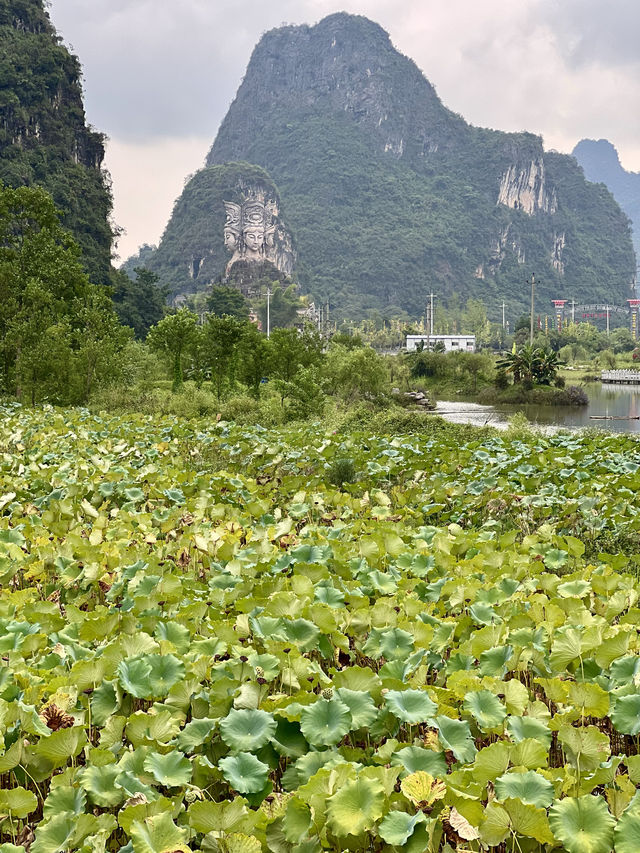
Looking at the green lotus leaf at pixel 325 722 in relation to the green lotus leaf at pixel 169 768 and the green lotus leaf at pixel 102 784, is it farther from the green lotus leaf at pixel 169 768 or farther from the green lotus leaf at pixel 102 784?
the green lotus leaf at pixel 102 784

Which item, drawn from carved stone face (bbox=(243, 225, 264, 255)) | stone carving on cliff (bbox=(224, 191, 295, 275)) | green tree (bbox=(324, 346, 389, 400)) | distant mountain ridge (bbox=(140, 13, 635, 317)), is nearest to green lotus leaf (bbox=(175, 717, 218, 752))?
green tree (bbox=(324, 346, 389, 400))

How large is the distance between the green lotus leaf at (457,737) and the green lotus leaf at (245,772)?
36 cm

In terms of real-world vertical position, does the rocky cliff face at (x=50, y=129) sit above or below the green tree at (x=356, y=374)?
above

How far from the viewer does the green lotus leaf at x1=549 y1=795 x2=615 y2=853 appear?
3.59 ft

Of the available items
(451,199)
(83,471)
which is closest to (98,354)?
(83,471)

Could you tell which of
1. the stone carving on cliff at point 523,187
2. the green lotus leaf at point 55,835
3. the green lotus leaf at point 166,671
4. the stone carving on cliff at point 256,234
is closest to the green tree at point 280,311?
the stone carving on cliff at point 256,234

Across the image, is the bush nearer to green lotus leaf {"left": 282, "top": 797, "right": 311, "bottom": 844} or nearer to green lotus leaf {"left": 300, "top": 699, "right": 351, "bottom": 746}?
green lotus leaf {"left": 300, "top": 699, "right": 351, "bottom": 746}

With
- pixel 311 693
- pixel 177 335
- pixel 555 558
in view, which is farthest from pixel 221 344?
pixel 311 693

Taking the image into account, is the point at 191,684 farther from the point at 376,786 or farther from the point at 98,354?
the point at 98,354

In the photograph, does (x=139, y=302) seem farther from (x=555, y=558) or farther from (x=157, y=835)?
(x=157, y=835)

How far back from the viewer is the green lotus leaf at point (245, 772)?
1280 mm

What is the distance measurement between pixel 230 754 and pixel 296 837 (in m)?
0.29

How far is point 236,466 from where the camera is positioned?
6676 mm

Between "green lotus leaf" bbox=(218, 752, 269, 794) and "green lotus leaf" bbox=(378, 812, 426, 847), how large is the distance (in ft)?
0.84
